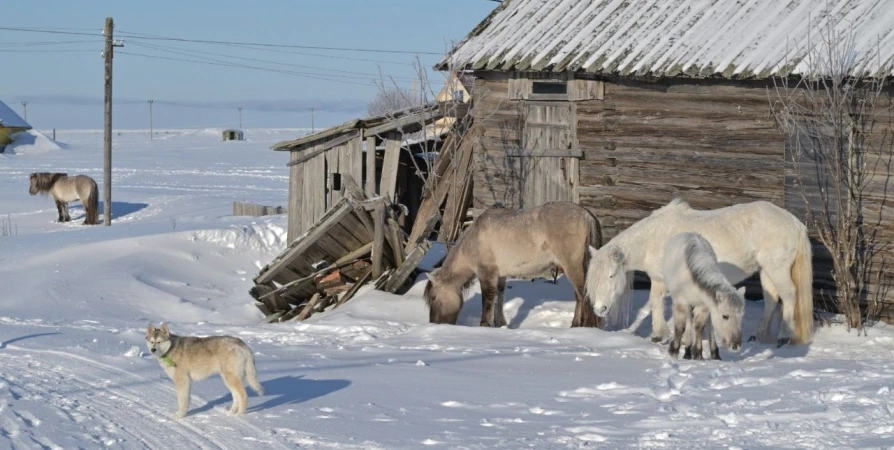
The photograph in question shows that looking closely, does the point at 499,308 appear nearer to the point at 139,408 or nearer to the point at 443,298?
the point at 443,298

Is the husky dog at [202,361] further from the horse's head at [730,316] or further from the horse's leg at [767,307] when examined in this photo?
the horse's leg at [767,307]

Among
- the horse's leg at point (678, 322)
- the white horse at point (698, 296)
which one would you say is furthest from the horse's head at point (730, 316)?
the horse's leg at point (678, 322)

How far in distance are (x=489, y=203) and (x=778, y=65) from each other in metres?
5.06

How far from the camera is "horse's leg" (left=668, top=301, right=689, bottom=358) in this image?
1104cm

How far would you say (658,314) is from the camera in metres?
12.5

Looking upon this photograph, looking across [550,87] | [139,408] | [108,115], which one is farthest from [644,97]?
[108,115]

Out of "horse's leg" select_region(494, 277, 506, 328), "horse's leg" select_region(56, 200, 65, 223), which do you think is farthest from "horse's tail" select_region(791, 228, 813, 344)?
"horse's leg" select_region(56, 200, 65, 223)

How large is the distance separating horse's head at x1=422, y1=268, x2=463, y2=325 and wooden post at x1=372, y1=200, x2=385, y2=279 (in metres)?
2.21

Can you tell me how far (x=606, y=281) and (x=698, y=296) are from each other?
4.03 feet

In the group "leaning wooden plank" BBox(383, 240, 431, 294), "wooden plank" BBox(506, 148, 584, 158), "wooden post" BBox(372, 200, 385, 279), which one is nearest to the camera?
"leaning wooden plank" BBox(383, 240, 431, 294)

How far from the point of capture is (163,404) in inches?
351

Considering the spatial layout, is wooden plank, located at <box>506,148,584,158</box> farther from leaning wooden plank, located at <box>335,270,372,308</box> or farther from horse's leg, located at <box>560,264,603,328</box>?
horse's leg, located at <box>560,264,603,328</box>

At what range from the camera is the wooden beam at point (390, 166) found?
18.8 m

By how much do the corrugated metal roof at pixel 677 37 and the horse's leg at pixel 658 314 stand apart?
3459 mm
